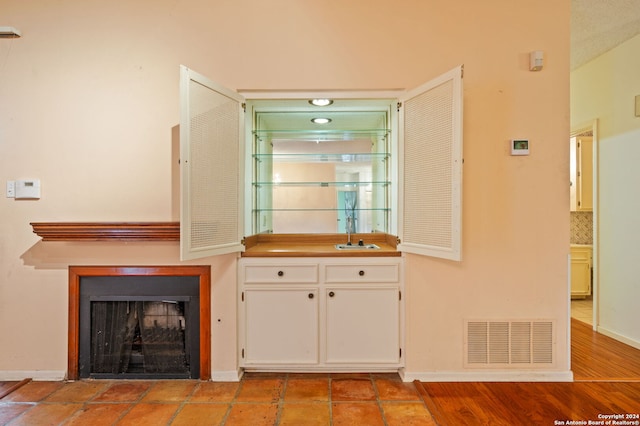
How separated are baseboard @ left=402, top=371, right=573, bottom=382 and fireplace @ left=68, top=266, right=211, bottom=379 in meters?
1.53

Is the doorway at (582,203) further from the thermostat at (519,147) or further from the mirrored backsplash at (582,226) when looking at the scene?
the thermostat at (519,147)

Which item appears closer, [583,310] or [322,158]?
[322,158]

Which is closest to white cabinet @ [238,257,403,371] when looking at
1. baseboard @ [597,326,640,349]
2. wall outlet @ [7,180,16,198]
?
wall outlet @ [7,180,16,198]

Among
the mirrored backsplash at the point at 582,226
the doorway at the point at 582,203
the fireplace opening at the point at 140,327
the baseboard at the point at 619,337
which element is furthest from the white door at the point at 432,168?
the mirrored backsplash at the point at 582,226

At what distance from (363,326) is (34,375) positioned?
93.5 inches

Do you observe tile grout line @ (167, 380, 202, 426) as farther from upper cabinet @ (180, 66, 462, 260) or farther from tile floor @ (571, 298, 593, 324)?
tile floor @ (571, 298, 593, 324)

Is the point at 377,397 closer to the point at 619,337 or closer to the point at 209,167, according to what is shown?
the point at 209,167

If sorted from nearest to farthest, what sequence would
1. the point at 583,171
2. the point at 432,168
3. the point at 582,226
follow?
the point at 432,168
the point at 583,171
the point at 582,226

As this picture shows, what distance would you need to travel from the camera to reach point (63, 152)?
2271mm

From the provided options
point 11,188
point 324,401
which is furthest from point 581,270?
point 11,188

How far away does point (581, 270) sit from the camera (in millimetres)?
4172

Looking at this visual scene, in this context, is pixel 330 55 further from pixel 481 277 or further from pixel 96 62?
pixel 481 277

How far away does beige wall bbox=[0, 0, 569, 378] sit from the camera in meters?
2.23

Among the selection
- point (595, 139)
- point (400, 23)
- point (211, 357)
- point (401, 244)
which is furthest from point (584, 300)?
point (211, 357)
